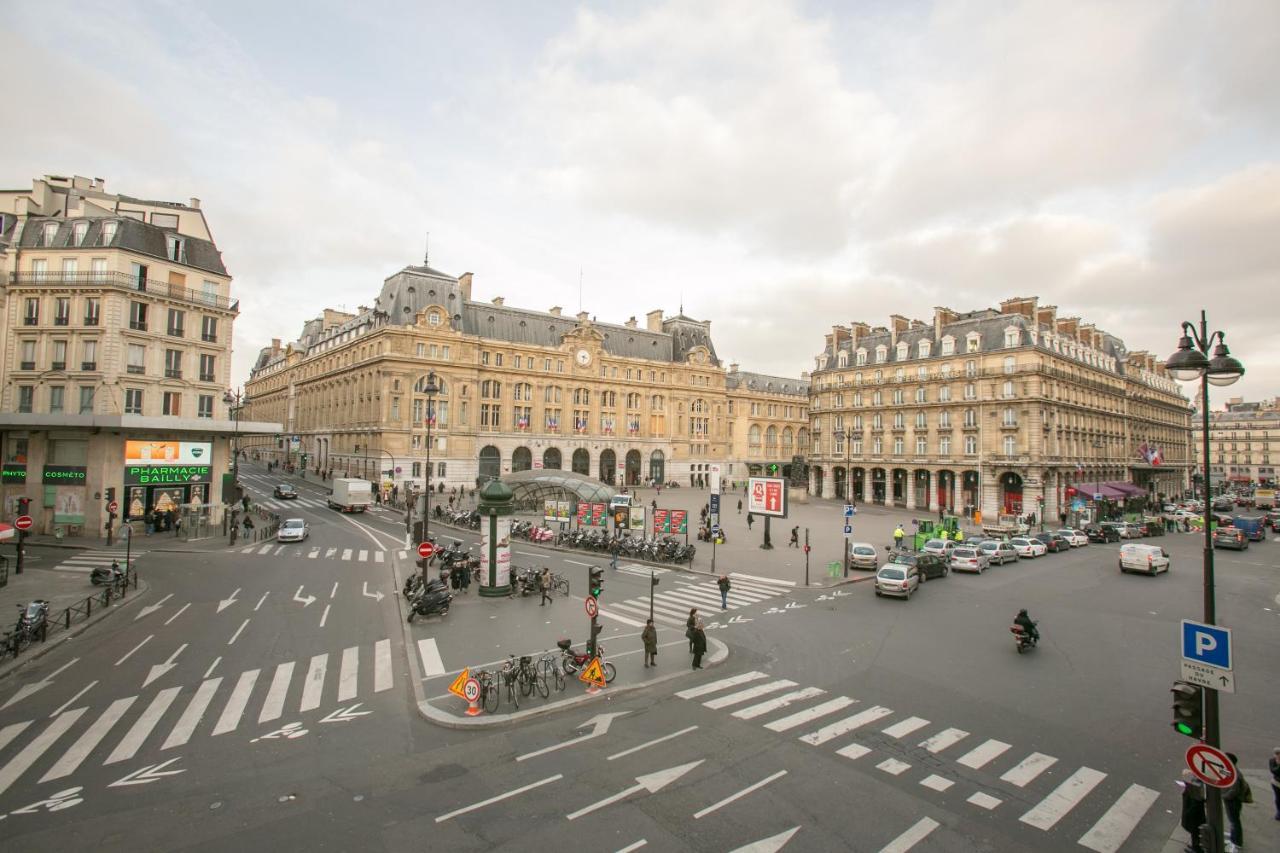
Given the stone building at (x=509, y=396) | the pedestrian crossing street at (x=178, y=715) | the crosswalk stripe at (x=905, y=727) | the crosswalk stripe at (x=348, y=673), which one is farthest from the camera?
the stone building at (x=509, y=396)

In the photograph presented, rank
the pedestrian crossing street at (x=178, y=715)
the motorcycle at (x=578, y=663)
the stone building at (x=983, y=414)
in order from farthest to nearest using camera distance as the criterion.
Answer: the stone building at (x=983, y=414) → the motorcycle at (x=578, y=663) → the pedestrian crossing street at (x=178, y=715)

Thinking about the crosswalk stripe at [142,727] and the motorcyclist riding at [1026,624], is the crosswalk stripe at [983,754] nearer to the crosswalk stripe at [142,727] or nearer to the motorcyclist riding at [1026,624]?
the motorcyclist riding at [1026,624]

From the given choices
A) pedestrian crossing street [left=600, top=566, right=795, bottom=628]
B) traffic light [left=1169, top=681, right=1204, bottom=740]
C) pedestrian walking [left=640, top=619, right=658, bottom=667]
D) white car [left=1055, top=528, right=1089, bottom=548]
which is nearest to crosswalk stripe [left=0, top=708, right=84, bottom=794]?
pedestrian walking [left=640, top=619, right=658, bottom=667]

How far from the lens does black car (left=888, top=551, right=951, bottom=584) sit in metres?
29.8

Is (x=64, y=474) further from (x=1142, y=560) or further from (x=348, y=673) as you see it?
(x=1142, y=560)

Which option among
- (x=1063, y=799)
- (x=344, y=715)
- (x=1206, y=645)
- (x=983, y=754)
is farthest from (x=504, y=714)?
(x=1206, y=645)

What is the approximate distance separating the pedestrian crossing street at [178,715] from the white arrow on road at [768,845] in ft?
30.4

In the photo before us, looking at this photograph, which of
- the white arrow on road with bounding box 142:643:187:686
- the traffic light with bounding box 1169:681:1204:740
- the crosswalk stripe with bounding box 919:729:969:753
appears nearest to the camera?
the traffic light with bounding box 1169:681:1204:740

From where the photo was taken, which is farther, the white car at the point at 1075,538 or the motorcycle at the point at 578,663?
the white car at the point at 1075,538

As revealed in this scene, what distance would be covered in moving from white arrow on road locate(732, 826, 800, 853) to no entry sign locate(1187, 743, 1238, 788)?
5195 mm

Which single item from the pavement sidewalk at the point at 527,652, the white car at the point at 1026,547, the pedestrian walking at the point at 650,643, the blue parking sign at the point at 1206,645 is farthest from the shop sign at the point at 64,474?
the white car at the point at 1026,547

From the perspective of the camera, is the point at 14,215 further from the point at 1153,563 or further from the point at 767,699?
the point at 1153,563

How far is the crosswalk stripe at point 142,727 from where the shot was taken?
1134 cm

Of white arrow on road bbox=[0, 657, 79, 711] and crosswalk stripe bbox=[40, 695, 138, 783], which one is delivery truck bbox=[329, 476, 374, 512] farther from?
crosswalk stripe bbox=[40, 695, 138, 783]
